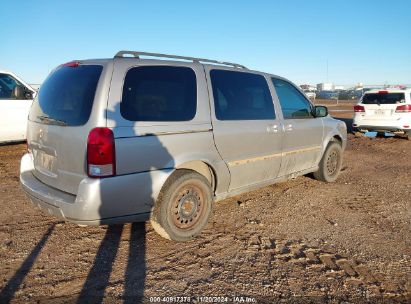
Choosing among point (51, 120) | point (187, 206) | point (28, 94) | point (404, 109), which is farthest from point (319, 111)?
point (404, 109)

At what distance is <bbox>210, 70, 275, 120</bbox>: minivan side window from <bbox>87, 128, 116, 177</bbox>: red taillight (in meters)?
1.38

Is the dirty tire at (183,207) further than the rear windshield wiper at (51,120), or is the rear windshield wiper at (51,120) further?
the dirty tire at (183,207)

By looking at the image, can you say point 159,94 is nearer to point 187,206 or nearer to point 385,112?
point 187,206

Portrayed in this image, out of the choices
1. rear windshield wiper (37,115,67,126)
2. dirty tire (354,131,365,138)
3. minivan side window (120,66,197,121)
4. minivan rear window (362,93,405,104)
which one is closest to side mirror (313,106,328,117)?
minivan side window (120,66,197,121)

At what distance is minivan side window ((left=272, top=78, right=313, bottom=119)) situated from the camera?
5.16 meters

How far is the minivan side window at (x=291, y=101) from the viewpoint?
16.9 ft

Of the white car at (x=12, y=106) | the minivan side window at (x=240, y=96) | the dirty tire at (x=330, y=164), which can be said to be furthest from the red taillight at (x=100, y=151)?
the white car at (x=12, y=106)

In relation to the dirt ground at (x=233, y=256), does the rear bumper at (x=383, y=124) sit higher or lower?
higher

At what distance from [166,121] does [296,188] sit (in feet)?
10.8

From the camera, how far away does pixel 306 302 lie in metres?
2.83

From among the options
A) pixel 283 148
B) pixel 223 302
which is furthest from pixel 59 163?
pixel 283 148

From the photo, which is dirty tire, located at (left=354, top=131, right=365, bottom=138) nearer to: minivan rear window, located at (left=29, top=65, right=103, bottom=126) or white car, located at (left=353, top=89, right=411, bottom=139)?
white car, located at (left=353, top=89, right=411, bottom=139)

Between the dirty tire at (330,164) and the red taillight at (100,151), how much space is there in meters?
4.19

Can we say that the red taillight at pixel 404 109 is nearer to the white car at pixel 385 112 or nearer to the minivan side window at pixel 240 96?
the white car at pixel 385 112
